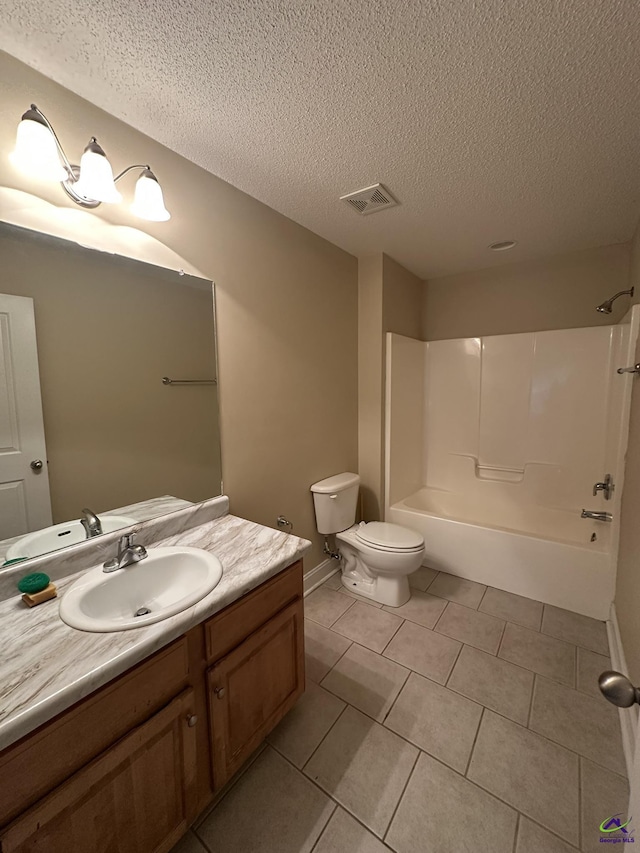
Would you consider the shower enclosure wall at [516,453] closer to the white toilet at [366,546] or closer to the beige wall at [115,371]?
the white toilet at [366,546]

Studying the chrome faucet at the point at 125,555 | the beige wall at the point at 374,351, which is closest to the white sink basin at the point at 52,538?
the chrome faucet at the point at 125,555

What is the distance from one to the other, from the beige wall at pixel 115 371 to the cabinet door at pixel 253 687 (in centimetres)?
68

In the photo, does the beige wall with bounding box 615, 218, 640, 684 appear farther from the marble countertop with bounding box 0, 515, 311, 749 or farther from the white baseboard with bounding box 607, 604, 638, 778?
the marble countertop with bounding box 0, 515, 311, 749

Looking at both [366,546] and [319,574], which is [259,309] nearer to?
[366,546]

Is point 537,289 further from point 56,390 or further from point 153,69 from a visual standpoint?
point 56,390

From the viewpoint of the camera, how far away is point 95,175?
3.48 feet

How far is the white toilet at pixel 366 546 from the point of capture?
6.74ft

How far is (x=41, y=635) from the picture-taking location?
845mm

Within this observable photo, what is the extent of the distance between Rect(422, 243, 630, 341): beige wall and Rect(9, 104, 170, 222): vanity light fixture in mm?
2477

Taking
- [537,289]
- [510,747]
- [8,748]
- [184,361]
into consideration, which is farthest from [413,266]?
[8,748]

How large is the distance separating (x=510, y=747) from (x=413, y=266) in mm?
2899

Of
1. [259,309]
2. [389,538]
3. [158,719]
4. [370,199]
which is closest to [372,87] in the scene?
[370,199]

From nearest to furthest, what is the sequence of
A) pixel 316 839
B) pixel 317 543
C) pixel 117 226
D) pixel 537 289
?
pixel 316 839 → pixel 117 226 → pixel 317 543 → pixel 537 289

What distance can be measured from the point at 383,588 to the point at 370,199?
88.5 inches
